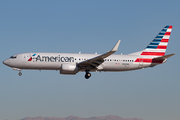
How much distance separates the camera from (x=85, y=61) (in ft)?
165

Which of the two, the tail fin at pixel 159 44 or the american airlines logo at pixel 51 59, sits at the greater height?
the tail fin at pixel 159 44

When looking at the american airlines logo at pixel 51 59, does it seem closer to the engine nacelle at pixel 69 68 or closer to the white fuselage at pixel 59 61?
the white fuselage at pixel 59 61

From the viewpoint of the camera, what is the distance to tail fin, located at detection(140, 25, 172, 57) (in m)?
57.0

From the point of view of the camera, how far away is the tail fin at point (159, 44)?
57.0 m

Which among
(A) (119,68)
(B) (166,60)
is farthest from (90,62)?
(B) (166,60)

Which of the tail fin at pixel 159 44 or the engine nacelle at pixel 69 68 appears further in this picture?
the tail fin at pixel 159 44

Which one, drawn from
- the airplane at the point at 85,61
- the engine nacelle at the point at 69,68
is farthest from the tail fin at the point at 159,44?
the engine nacelle at the point at 69,68

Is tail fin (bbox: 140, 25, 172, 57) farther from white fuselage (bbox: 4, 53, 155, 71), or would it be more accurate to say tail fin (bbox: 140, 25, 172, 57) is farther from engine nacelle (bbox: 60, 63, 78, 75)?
engine nacelle (bbox: 60, 63, 78, 75)

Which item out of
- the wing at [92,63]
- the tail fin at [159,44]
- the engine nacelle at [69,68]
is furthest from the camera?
the tail fin at [159,44]

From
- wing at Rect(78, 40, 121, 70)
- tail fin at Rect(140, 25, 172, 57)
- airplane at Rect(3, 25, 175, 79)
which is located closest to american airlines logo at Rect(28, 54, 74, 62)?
airplane at Rect(3, 25, 175, 79)

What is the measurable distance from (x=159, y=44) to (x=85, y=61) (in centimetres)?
1676

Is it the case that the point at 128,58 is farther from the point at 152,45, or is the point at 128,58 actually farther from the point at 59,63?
the point at 59,63

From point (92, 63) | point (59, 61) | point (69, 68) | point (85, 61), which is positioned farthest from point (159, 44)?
point (59, 61)

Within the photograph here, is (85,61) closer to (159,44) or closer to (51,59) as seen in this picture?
(51,59)
